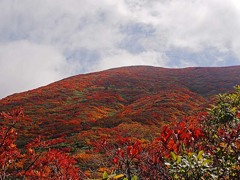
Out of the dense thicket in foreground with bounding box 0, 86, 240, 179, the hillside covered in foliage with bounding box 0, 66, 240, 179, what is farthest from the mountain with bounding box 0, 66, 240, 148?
the dense thicket in foreground with bounding box 0, 86, 240, 179

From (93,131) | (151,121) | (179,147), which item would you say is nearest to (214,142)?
(179,147)

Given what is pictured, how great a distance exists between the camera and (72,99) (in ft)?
156

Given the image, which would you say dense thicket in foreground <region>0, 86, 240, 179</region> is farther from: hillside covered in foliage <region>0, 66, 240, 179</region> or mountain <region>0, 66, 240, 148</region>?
mountain <region>0, 66, 240, 148</region>

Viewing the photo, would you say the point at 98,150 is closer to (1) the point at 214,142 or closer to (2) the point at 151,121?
(2) the point at 151,121

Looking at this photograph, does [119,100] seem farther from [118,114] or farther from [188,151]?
[188,151]

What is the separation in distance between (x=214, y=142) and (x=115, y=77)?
56.8 meters

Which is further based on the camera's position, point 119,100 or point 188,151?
point 119,100

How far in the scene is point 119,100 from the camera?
48.5 metres

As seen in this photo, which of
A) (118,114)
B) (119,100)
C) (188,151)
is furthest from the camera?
(119,100)

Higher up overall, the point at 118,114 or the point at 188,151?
the point at 188,151

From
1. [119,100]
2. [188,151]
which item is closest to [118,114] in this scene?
[119,100]

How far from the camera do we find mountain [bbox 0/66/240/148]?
33081 mm

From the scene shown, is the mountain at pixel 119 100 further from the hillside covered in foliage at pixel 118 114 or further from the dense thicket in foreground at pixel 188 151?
the dense thicket in foreground at pixel 188 151

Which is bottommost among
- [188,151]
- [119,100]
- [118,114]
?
[118,114]
